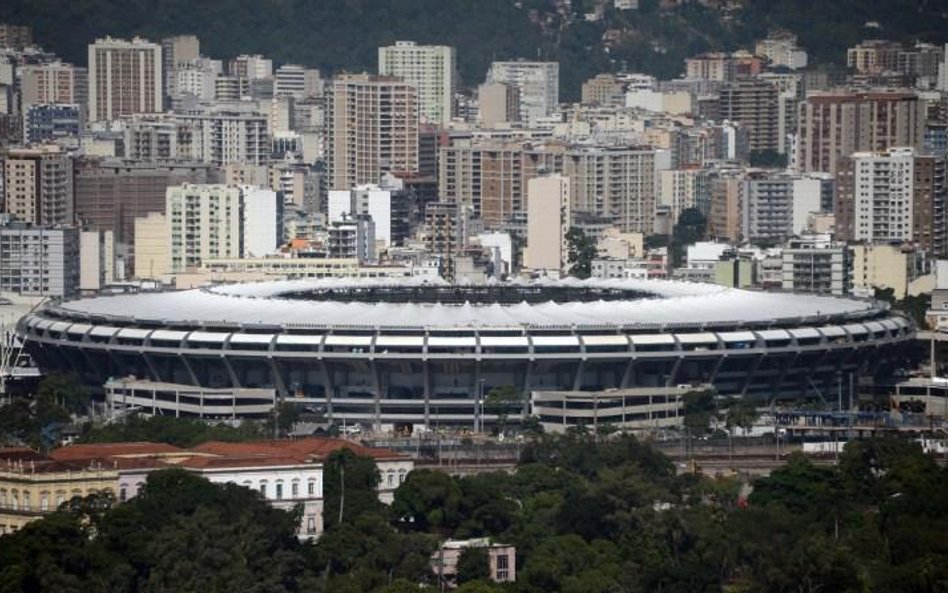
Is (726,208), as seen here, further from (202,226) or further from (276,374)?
(276,374)

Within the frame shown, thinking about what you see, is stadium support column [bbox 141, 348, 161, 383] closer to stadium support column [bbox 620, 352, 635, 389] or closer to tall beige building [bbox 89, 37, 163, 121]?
stadium support column [bbox 620, 352, 635, 389]

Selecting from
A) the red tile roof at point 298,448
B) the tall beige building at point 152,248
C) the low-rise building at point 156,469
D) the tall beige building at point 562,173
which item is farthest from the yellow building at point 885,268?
the low-rise building at point 156,469

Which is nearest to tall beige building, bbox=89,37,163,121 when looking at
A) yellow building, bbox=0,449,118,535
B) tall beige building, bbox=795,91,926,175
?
tall beige building, bbox=795,91,926,175

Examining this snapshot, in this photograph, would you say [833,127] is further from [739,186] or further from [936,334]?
[936,334]

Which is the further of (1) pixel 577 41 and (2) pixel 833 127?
(1) pixel 577 41

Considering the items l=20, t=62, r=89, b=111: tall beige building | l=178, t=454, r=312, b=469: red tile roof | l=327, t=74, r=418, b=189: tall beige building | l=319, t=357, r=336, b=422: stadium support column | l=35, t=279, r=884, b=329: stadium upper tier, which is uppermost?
l=20, t=62, r=89, b=111: tall beige building

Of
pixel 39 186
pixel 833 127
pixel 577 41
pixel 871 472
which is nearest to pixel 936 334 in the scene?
pixel 871 472
